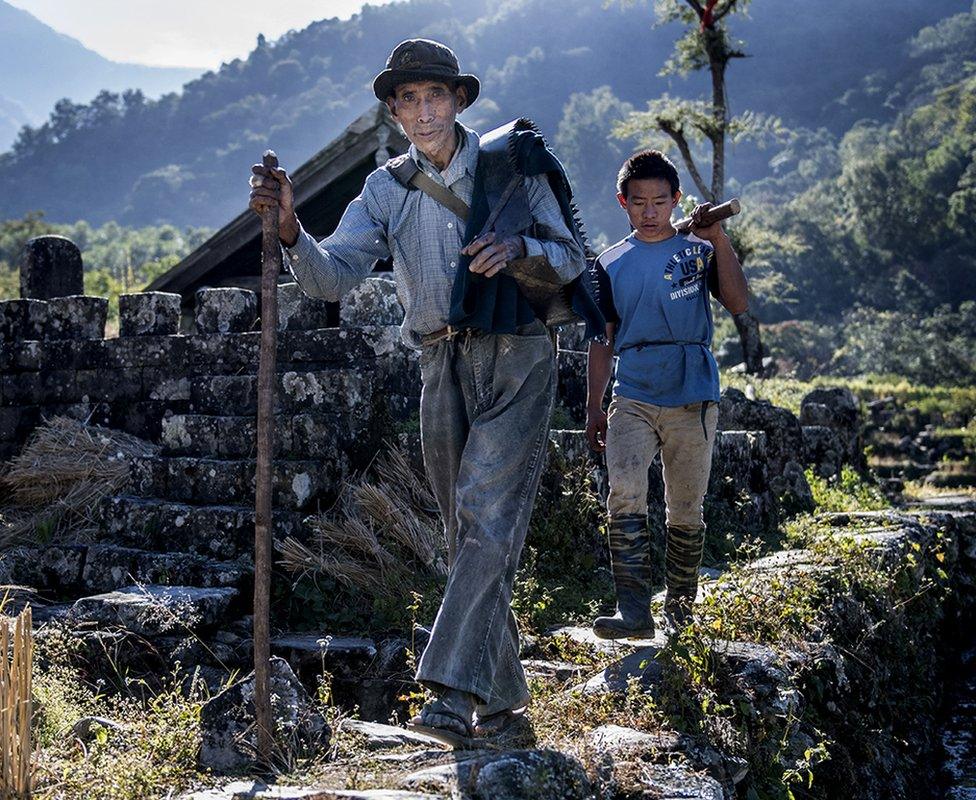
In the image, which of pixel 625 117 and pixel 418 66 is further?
pixel 625 117

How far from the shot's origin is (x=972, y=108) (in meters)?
69.1

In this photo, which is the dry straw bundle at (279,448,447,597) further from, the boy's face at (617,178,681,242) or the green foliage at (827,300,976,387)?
the green foliage at (827,300,976,387)

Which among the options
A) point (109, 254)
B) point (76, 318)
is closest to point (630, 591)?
point (76, 318)

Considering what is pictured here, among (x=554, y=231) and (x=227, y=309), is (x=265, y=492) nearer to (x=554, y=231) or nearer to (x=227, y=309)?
(x=554, y=231)

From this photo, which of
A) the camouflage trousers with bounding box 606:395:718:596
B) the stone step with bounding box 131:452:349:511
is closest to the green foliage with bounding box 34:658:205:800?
the camouflage trousers with bounding box 606:395:718:596

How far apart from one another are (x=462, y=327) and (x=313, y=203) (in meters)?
8.33

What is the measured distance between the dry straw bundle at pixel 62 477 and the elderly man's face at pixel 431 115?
499 cm

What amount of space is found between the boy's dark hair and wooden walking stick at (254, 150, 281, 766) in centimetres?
191

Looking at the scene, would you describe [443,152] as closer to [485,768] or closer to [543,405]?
[543,405]

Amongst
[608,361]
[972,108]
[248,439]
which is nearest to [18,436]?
[248,439]

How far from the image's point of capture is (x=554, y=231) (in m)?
4.32

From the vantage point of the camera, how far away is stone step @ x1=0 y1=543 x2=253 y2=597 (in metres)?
7.22

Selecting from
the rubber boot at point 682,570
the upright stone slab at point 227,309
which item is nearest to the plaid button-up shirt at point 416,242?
Result: the rubber boot at point 682,570

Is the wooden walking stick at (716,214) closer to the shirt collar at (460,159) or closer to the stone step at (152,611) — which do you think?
the shirt collar at (460,159)
